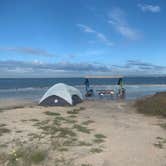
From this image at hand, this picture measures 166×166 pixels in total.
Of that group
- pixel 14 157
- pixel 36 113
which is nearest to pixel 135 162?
pixel 14 157

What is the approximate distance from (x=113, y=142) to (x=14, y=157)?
12.9 ft

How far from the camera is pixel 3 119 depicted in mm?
14695

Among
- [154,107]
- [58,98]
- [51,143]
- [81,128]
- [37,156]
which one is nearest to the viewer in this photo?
[37,156]

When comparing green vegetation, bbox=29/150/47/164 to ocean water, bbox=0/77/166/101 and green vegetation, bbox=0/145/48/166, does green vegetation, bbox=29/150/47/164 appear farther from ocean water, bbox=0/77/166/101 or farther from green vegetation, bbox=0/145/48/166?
ocean water, bbox=0/77/166/101

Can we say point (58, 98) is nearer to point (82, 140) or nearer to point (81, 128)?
point (81, 128)

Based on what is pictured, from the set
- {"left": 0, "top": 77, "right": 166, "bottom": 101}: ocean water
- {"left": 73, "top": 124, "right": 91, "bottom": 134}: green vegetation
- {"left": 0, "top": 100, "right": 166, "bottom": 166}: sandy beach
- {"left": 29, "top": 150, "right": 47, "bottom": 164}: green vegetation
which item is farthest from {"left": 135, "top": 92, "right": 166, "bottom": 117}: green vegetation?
{"left": 0, "top": 77, "right": 166, "bottom": 101}: ocean water

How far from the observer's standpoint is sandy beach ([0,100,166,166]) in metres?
8.37

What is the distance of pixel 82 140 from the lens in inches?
417

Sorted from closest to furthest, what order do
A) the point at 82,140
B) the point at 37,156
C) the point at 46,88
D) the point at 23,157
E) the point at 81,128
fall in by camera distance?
the point at 23,157 → the point at 37,156 → the point at 82,140 → the point at 81,128 → the point at 46,88

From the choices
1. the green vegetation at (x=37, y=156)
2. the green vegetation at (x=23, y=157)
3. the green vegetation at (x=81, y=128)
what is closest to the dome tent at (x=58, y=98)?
the green vegetation at (x=81, y=128)

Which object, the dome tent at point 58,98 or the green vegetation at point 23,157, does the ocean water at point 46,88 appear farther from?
the green vegetation at point 23,157

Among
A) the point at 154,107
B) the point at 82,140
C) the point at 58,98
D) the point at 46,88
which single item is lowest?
the point at 46,88

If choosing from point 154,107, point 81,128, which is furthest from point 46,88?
point 81,128

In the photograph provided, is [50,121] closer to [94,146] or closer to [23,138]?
[23,138]
